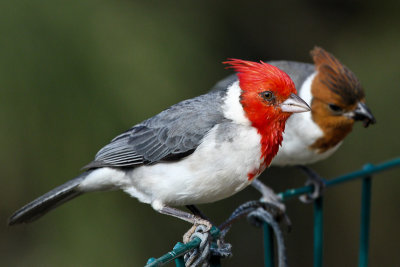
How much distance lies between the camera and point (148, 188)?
2.27 metres

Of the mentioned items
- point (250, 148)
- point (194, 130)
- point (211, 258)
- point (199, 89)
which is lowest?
point (211, 258)

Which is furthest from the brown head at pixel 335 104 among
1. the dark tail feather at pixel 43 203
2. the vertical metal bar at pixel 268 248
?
the dark tail feather at pixel 43 203

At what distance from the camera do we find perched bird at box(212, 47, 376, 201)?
9.33 feet

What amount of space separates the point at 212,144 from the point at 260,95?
0.25 meters

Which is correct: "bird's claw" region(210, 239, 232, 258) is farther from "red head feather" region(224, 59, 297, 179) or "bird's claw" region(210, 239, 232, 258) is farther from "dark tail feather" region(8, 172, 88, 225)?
"dark tail feather" region(8, 172, 88, 225)

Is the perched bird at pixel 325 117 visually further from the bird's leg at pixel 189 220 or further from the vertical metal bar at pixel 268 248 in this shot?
the bird's leg at pixel 189 220

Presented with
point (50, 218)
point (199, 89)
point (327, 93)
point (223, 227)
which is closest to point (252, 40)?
point (199, 89)

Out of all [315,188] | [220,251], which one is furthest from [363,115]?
[220,251]

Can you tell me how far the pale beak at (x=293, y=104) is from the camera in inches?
83.0

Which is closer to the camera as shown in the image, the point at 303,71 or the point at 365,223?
the point at 365,223

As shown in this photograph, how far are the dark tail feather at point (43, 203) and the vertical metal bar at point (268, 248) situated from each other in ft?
2.54

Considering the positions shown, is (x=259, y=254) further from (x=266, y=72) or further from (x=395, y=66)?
(x=266, y=72)

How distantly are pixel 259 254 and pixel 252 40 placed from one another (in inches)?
56.7

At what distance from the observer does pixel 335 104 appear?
2857mm
